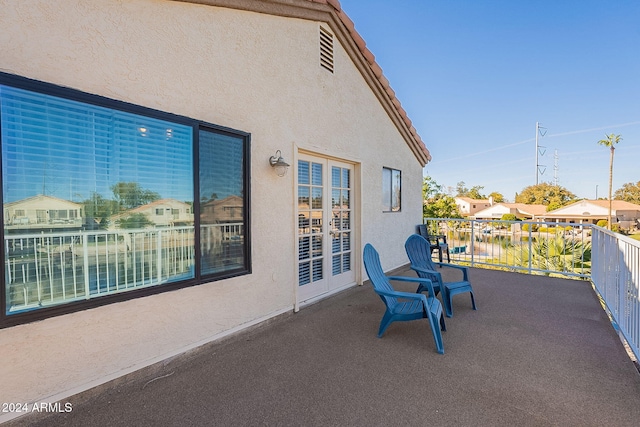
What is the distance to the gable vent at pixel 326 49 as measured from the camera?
15.0 ft

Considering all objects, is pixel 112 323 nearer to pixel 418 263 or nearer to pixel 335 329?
pixel 335 329

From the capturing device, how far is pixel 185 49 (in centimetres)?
281

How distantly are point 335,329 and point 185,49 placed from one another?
358 cm

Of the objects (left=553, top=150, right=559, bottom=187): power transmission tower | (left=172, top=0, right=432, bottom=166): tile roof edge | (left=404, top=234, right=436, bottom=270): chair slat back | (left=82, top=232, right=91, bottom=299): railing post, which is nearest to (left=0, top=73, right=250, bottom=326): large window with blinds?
(left=82, top=232, right=91, bottom=299): railing post

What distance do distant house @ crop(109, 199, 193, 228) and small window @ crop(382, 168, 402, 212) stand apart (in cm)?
455

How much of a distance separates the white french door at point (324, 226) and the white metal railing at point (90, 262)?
176cm

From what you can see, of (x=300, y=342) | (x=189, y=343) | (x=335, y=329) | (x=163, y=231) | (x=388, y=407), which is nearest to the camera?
(x=388, y=407)

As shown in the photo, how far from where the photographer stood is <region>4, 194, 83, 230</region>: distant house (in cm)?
191

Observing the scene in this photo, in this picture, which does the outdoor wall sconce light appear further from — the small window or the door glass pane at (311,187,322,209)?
the small window

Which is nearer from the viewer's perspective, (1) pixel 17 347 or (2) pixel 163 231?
(1) pixel 17 347

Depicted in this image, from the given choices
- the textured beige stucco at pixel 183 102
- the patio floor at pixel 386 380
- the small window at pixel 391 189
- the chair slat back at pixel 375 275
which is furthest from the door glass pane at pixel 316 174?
the small window at pixel 391 189

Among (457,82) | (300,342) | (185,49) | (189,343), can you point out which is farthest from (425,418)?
(457,82)

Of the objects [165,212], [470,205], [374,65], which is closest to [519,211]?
[470,205]

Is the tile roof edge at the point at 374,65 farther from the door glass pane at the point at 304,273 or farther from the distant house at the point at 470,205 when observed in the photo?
the distant house at the point at 470,205
